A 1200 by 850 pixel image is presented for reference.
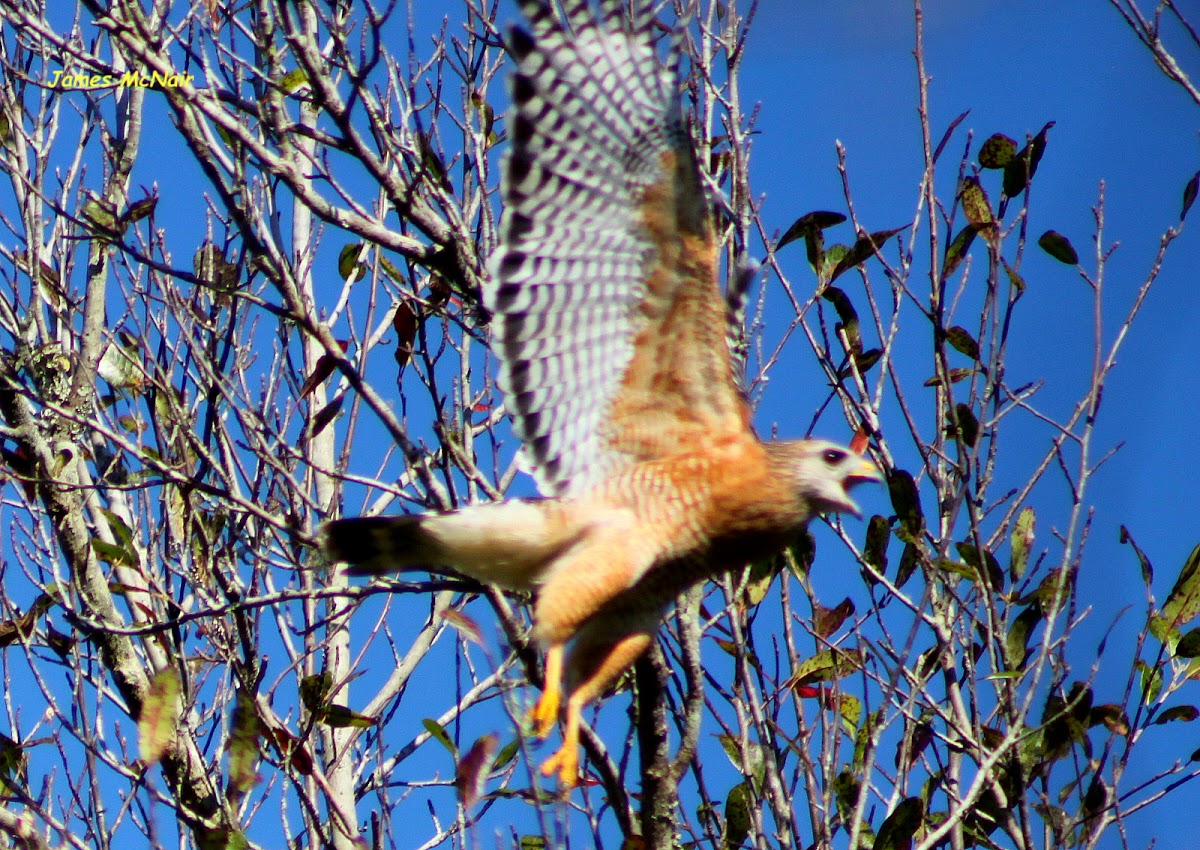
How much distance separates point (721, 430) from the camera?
12.5 feet

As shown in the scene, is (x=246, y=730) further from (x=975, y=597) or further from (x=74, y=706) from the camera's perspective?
(x=975, y=597)

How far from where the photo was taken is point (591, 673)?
11.8ft

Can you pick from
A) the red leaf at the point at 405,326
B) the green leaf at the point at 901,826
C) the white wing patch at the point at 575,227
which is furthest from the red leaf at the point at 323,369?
the green leaf at the point at 901,826

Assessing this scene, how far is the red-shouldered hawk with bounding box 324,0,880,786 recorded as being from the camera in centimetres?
344

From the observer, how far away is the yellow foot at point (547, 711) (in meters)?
3.46

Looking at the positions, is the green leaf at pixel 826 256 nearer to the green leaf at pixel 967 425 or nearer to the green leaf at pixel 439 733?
the green leaf at pixel 967 425

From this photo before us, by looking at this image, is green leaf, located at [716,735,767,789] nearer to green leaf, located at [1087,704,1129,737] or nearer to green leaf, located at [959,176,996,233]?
green leaf, located at [1087,704,1129,737]

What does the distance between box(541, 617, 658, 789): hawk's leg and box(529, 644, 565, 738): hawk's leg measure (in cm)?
4

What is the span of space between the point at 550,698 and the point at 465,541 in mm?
450

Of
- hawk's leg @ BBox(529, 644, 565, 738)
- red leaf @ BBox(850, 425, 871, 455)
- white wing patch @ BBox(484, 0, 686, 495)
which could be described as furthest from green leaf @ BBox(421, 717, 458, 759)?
red leaf @ BBox(850, 425, 871, 455)

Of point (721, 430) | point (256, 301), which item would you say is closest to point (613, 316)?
point (721, 430)

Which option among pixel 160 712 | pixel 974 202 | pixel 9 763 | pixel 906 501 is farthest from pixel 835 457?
pixel 9 763

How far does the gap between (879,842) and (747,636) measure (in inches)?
24.9

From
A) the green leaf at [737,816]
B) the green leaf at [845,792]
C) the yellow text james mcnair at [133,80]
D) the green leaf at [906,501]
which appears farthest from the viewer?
the green leaf at [906,501]
